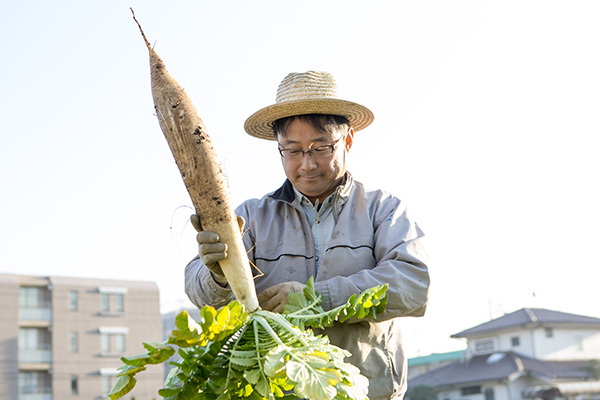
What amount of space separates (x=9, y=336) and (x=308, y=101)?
41.8m

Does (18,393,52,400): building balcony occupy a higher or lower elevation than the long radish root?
higher

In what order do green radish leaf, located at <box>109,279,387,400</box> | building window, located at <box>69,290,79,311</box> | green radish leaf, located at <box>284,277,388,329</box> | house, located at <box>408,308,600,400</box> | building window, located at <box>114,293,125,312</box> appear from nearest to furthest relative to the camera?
green radish leaf, located at <box>109,279,387,400</box> < green radish leaf, located at <box>284,277,388,329</box> < house, located at <box>408,308,600,400</box> < building window, located at <box>69,290,79,311</box> < building window, located at <box>114,293,125,312</box>

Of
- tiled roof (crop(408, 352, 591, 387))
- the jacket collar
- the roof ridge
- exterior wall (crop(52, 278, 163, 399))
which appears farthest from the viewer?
exterior wall (crop(52, 278, 163, 399))

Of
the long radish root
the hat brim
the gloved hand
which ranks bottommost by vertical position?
the gloved hand

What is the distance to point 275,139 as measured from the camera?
374cm

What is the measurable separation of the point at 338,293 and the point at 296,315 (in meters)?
0.24

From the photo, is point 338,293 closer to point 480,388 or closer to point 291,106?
point 291,106

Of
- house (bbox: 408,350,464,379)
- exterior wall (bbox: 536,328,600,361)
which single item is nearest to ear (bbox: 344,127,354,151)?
exterior wall (bbox: 536,328,600,361)

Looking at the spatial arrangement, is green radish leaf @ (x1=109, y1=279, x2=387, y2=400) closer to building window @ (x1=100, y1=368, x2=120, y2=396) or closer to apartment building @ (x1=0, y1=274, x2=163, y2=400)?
apartment building @ (x1=0, y1=274, x2=163, y2=400)

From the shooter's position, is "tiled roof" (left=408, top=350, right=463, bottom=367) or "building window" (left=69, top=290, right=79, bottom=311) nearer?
"building window" (left=69, top=290, right=79, bottom=311)

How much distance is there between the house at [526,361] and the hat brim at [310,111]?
114 feet

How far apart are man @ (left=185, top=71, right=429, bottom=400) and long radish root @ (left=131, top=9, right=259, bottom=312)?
0.06m

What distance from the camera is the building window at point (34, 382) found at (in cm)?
4109

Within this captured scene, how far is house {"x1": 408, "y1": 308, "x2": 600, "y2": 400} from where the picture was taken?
36.3m
